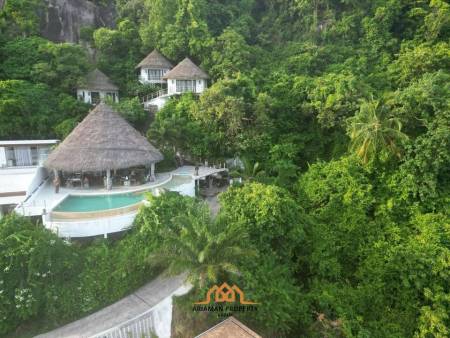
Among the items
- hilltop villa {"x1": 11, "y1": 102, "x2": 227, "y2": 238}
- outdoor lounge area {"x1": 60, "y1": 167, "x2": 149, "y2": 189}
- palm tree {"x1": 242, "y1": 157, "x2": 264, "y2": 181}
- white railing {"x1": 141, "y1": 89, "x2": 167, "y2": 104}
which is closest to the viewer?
hilltop villa {"x1": 11, "y1": 102, "x2": 227, "y2": 238}

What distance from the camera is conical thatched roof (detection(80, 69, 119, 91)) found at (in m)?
26.6

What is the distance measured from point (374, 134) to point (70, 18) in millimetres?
35125

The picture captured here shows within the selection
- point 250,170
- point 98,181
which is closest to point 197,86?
point 250,170

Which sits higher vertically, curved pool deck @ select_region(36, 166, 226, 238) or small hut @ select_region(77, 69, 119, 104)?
small hut @ select_region(77, 69, 119, 104)

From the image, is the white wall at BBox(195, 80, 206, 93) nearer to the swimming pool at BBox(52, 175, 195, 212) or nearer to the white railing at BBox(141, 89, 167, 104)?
the white railing at BBox(141, 89, 167, 104)

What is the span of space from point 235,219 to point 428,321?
28.1ft

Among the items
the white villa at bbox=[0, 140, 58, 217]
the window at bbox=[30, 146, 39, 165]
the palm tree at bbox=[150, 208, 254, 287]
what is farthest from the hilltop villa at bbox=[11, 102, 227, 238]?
the palm tree at bbox=[150, 208, 254, 287]

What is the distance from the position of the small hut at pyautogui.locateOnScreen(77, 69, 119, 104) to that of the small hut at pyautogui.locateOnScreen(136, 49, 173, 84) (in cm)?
336

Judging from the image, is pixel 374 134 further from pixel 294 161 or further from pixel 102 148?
pixel 102 148

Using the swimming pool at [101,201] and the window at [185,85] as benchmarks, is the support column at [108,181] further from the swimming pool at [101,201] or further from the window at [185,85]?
the window at [185,85]

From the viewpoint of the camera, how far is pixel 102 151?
16.5m

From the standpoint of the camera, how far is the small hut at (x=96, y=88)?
2639 cm

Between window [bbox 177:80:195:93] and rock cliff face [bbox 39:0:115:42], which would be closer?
window [bbox 177:80:195:93]

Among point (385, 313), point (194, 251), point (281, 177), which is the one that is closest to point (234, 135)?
point (281, 177)
